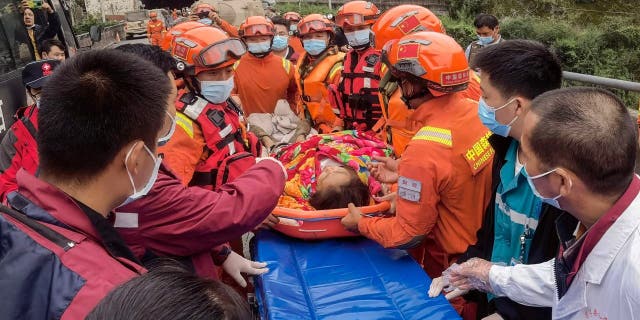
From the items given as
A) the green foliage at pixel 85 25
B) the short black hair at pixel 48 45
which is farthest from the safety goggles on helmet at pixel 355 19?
the green foliage at pixel 85 25

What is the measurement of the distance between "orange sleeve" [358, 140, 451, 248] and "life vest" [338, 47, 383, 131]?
2.27 meters

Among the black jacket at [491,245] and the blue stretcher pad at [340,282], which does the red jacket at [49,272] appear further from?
the black jacket at [491,245]

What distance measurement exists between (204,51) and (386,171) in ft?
4.47

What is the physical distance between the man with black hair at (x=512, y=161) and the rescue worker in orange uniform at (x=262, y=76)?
143 inches

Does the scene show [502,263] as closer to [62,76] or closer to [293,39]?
[62,76]

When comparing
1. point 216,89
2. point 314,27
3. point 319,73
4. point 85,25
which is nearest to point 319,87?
point 319,73

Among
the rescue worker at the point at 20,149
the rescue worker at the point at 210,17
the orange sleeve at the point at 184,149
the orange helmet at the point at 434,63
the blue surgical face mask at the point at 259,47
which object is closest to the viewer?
the orange helmet at the point at 434,63

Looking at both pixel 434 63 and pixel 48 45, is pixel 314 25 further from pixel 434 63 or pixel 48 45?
pixel 48 45

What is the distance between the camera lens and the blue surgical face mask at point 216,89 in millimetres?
3350

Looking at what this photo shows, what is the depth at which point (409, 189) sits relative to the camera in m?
2.58

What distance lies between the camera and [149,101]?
158 centimetres

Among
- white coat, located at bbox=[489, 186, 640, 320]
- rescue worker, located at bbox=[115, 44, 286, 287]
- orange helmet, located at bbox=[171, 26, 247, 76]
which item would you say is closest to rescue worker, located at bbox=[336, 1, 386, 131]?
orange helmet, located at bbox=[171, 26, 247, 76]

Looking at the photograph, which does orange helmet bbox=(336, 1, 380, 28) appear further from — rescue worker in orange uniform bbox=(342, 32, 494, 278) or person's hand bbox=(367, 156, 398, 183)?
rescue worker in orange uniform bbox=(342, 32, 494, 278)

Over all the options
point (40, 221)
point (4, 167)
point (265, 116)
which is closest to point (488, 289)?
point (40, 221)
